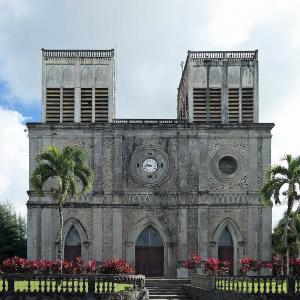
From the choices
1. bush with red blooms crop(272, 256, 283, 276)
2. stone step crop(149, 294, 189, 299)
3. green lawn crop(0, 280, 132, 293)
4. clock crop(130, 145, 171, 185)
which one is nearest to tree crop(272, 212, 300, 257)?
bush with red blooms crop(272, 256, 283, 276)

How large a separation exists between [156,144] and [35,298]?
20440 mm

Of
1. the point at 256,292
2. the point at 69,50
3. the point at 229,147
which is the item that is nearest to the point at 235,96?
the point at 229,147

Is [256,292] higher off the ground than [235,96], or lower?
lower

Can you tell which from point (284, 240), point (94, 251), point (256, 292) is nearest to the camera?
point (256, 292)

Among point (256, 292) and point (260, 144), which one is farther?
point (260, 144)

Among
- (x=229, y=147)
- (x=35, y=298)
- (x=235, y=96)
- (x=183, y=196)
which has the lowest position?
(x=35, y=298)

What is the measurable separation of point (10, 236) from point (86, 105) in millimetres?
11402

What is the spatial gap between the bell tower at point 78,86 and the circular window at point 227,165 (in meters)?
6.81

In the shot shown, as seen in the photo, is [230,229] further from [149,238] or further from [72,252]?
[72,252]

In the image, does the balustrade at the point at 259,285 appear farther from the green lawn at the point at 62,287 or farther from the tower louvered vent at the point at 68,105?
the tower louvered vent at the point at 68,105

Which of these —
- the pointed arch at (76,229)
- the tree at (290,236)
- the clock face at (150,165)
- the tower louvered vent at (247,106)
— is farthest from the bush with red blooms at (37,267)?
the tower louvered vent at (247,106)

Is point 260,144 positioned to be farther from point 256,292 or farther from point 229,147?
point 256,292

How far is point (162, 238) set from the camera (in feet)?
146

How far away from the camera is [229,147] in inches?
1761
